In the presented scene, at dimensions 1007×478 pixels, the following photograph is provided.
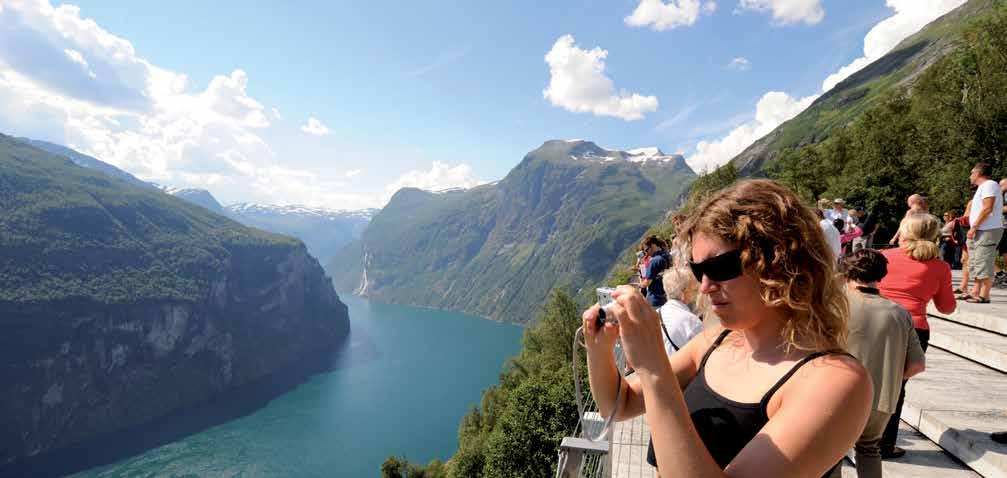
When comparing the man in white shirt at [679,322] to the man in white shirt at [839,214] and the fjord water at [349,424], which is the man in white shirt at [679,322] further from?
the fjord water at [349,424]

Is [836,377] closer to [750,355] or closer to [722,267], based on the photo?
[750,355]

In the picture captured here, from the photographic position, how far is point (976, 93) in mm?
21281

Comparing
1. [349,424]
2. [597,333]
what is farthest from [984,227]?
[349,424]

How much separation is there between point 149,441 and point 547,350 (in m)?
A: 89.6

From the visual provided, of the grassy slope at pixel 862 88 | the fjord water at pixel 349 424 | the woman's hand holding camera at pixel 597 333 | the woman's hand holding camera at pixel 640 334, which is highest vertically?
the grassy slope at pixel 862 88

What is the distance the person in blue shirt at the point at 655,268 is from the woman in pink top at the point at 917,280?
292cm

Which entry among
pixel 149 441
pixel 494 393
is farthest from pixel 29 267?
pixel 494 393

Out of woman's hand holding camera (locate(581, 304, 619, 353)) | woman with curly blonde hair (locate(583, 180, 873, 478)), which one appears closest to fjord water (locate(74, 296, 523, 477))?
woman's hand holding camera (locate(581, 304, 619, 353))

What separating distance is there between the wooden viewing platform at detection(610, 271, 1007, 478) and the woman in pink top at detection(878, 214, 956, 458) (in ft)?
1.21

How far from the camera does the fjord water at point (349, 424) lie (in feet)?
236

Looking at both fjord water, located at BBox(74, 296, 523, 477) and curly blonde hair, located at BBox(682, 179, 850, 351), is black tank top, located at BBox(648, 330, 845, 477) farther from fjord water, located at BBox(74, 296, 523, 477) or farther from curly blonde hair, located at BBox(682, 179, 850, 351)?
fjord water, located at BBox(74, 296, 523, 477)

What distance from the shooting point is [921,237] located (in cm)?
450

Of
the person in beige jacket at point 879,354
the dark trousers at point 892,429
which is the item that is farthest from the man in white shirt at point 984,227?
the person in beige jacket at point 879,354

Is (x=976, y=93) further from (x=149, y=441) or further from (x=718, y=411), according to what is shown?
(x=149, y=441)
